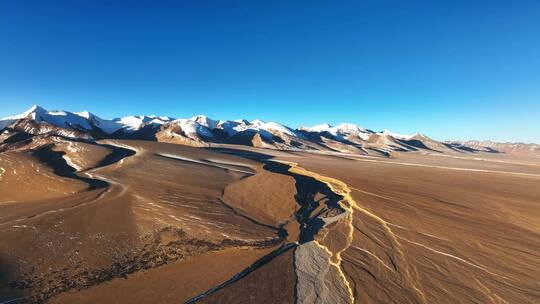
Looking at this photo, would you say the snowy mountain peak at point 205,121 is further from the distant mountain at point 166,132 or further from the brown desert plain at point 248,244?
the brown desert plain at point 248,244

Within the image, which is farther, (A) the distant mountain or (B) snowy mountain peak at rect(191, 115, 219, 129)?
(B) snowy mountain peak at rect(191, 115, 219, 129)

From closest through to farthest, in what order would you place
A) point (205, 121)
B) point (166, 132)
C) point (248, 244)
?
1. point (248, 244)
2. point (166, 132)
3. point (205, 121)

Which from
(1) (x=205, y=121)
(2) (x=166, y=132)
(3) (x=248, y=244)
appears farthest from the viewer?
(1) (x=205, y=121)

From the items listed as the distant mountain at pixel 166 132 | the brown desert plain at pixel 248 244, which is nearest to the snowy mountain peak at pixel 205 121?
the distant mountain at pixel 166 132

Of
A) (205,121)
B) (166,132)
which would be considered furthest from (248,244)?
(205,121)

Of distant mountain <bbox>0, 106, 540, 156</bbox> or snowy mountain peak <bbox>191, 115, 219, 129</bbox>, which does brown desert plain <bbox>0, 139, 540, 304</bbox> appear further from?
snowy mountain peak <bbox>191, 115, 219, 129</bbox>

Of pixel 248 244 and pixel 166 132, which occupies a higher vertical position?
pixel 166 132

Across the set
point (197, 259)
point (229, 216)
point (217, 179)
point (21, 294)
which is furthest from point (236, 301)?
point (217, 179)

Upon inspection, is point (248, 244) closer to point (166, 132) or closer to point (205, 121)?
point (166, 132)

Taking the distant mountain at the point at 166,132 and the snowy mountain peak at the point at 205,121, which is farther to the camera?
the snowy mountain peak at the point at 205,121

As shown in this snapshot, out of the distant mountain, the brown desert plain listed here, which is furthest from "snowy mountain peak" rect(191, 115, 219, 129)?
the brown desert plain
